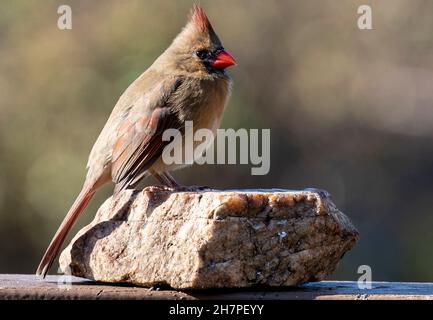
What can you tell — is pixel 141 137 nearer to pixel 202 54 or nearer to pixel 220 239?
pixel 202 54

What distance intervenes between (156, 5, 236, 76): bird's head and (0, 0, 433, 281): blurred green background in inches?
100

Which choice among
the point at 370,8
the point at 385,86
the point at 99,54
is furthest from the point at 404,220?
the point at 99,54

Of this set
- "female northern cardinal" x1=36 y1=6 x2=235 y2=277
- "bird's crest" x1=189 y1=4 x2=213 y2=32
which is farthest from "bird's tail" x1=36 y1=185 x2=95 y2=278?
"bird's crest" x1=189 y1=4 x2=213 y2=32

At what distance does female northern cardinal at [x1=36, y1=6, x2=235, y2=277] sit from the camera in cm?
459

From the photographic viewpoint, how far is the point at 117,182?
456cm

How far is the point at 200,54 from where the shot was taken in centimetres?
514

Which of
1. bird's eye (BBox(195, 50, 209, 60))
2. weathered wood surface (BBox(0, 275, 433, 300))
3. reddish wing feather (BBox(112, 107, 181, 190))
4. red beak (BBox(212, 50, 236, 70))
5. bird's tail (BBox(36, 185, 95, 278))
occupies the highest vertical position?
bird's eye (BBox(195, 50, 209, 60))

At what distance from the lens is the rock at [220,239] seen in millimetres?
3508

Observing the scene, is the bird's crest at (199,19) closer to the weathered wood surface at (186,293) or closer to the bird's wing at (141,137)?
the bird's wing at (141,137)

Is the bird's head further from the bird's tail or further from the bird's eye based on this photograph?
the bird's tail

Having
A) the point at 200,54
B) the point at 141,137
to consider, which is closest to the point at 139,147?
the point at 141,137

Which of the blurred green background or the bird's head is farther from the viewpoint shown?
the blurred green background

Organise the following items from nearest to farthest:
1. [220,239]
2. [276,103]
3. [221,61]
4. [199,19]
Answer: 1. [220,239]
2. [199,19]
3. [221,61]
4. [276,103]

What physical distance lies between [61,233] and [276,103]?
4620 mm
